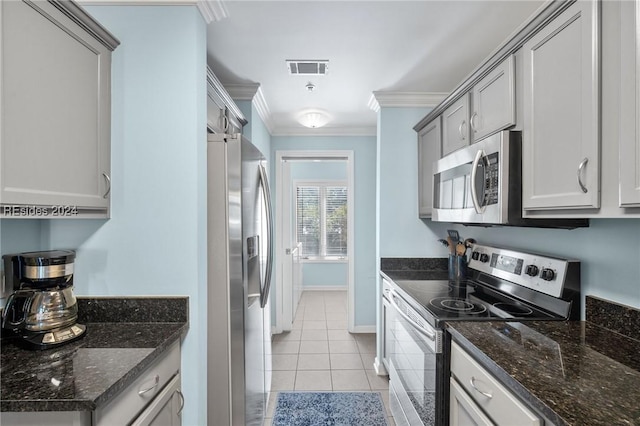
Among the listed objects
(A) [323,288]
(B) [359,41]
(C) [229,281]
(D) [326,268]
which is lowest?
(A) [323,288]

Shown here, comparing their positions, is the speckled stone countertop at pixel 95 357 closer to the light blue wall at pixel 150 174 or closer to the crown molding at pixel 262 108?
the light blue wall at pixel 150 174

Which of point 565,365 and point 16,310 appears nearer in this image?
point 565,365

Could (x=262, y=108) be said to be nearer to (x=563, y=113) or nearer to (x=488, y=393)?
(x=563, y=113)

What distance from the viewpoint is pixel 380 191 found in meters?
2.78

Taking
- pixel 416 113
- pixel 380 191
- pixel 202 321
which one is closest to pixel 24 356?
pixel 202 321

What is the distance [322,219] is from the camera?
6.15m

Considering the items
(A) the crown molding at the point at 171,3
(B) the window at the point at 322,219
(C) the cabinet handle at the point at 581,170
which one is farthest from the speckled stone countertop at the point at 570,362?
(B) the window at the point at 322,219

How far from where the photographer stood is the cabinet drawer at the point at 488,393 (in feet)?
2.94

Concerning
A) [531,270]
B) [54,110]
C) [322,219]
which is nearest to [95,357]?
[54,110]

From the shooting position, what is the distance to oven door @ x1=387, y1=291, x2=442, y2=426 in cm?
146

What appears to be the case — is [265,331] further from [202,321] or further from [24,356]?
[24,356]

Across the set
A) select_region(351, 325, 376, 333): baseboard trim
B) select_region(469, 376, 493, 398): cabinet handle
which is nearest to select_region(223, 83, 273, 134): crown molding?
select_region(469, 376, 493, 398): cabinet handle

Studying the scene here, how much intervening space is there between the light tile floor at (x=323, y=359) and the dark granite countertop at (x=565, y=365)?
53.9 inches

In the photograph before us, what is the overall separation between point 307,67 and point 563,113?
1.62m
